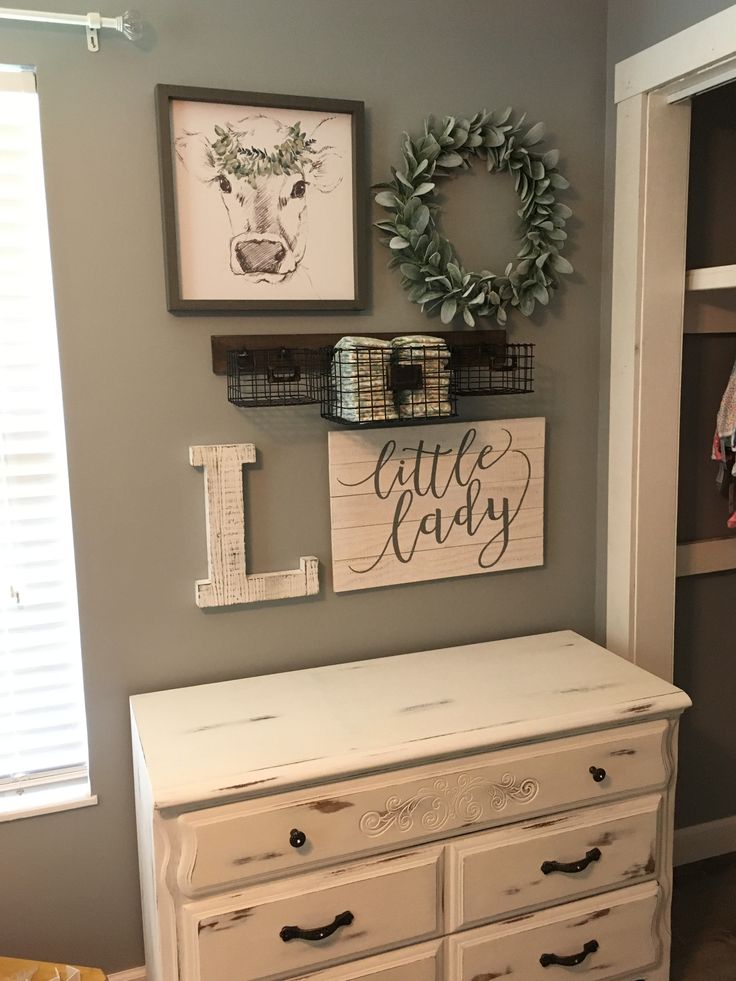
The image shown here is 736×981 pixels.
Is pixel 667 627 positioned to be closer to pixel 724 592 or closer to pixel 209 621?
pixel 724 592

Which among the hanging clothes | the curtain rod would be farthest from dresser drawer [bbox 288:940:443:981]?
the curtain rod

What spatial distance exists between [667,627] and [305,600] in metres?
0.91

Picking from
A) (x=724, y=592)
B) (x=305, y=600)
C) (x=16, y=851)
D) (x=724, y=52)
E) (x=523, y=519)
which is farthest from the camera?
(x=724, y=592)

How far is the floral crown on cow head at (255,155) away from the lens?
5.83ft

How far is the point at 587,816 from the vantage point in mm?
1759

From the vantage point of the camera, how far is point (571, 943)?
1786mm

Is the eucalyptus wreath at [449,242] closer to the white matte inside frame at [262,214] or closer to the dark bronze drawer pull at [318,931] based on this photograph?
the white matte inside frame at [262,214]

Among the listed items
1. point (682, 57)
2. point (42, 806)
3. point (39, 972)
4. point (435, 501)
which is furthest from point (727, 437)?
point (39, 972)

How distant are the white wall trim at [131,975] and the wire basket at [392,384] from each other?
4.30 feet

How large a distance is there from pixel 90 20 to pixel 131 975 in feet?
6.48

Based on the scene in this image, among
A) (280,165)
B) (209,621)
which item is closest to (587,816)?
(209,621)

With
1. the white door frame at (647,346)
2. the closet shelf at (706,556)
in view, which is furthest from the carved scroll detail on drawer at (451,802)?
the closet shelf at (706,556)

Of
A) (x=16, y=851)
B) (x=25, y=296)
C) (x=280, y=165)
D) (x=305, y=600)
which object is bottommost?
(x=16, y=851)

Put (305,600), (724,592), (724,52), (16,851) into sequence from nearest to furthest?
(724,52) → (16,851) → (305,600) → (724,592)
